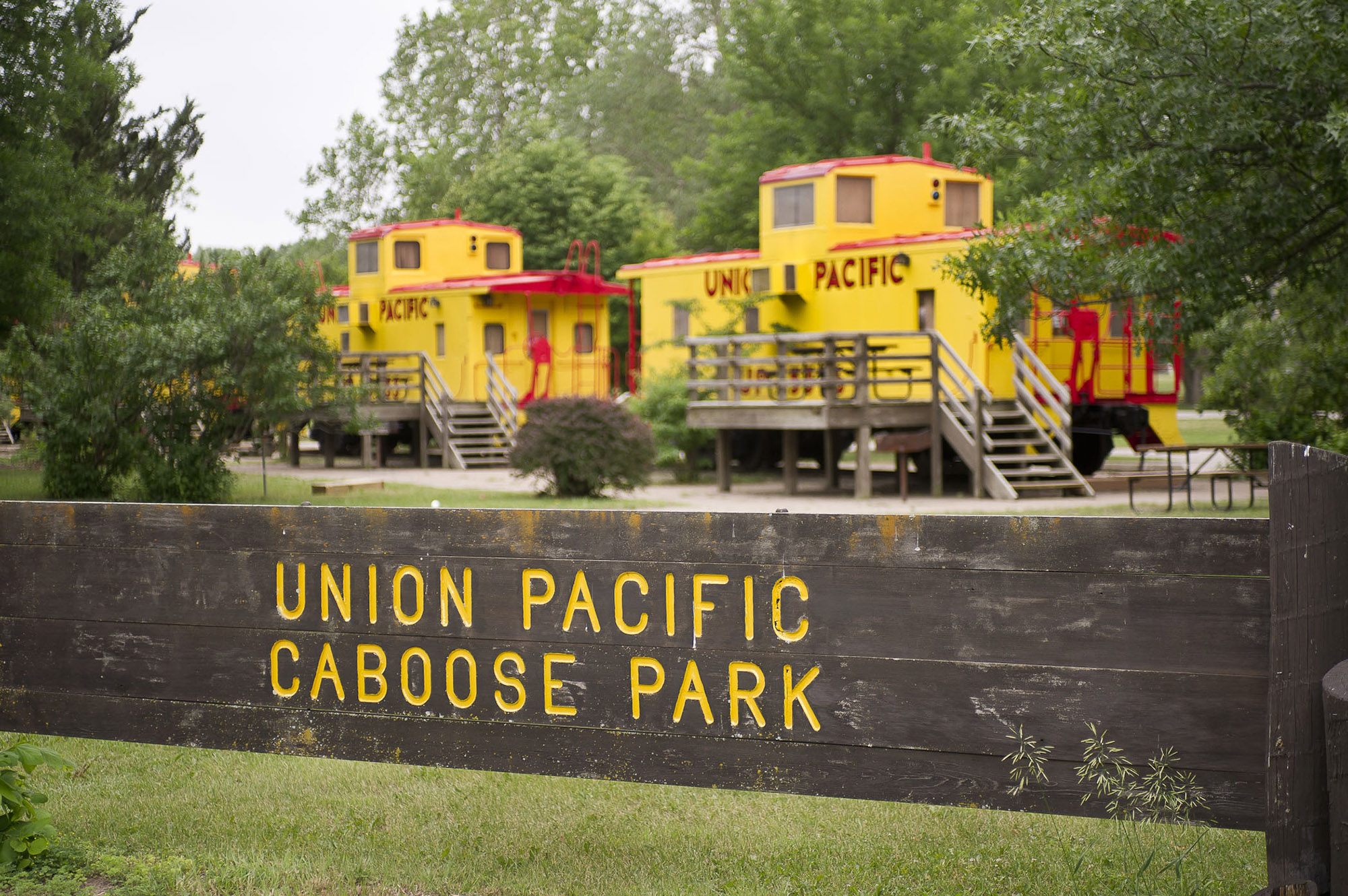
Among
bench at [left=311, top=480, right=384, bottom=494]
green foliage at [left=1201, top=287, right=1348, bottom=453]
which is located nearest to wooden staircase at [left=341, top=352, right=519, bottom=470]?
bench at [left=311, top=480, right=384, bottom=494]

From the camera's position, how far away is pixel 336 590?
3.62 m

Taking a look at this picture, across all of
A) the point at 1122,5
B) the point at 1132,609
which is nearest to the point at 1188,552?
→ the point at 1132,609

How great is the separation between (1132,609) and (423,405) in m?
24.6

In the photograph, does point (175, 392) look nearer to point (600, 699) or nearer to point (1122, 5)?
point (1122, 5)

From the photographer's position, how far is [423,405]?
26.8 m

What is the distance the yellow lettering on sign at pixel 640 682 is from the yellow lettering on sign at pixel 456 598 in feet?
1.52

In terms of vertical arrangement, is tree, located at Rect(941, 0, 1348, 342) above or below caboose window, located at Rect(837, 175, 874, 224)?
below

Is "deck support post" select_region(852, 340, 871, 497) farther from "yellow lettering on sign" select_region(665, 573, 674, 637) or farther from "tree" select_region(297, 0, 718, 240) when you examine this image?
"tree" select_region(297, 0, 718, 240)

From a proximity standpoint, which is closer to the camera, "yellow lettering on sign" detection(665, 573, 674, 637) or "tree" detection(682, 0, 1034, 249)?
"yellow lettering on sign" detection(665, 573, 674, 637)

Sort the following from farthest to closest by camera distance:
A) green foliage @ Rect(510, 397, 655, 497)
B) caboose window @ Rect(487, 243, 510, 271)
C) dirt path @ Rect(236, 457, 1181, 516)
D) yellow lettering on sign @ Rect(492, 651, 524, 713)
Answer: caboose window @ Rect(487, 243, 510, 271)
green foliage @ Rect(510, 397, 655, 497)
dirt path @ Rect(236, 457, 1181, 516)
yellow lettering on sign @ Rect(492, 651, 524, 713)

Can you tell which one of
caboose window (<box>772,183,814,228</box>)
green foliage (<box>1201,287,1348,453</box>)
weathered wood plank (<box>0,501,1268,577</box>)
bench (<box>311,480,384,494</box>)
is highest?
caboose window (<box>772,183,814,228</box>)

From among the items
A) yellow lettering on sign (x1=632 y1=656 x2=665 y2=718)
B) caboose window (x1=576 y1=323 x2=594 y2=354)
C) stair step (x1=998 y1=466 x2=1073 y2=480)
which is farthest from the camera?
caboose window (x1=576 y1=323 x2=594 y2=354)

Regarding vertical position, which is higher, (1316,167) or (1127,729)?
(1316,167)

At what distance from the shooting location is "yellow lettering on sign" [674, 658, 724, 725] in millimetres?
3336
